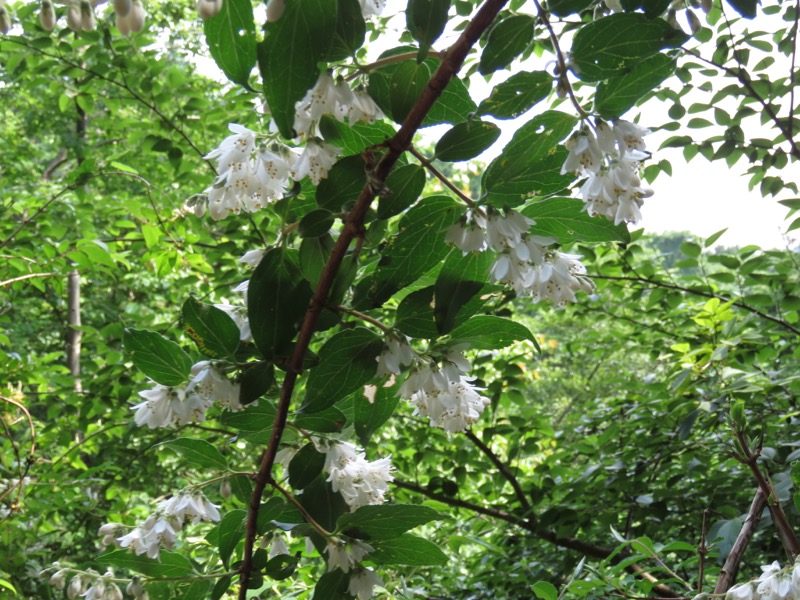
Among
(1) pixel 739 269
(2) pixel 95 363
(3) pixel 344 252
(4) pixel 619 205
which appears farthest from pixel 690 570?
(2) pixel 95 363

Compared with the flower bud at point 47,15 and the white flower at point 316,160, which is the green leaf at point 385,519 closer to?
the white flower at point 316,160

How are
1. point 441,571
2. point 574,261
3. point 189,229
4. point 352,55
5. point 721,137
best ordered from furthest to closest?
point 189,229 → point 441,571 → point 721,137 → point 574,261 → point 352,55

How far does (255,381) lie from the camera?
2.54 ft

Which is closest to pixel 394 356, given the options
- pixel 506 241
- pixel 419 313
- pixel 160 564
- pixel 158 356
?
pixel 419 313

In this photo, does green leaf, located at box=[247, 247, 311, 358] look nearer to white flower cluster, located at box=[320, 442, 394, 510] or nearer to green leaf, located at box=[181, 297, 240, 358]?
green leaf, located at box=[181, 297, 240, 358]

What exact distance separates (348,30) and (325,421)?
436 mm

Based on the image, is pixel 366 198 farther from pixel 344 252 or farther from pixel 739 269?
pixel 739 269

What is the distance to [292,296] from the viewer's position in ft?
2.43

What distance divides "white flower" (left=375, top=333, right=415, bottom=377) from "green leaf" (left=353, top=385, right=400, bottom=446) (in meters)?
0.08

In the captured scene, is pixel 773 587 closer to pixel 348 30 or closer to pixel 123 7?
pixel 348 30

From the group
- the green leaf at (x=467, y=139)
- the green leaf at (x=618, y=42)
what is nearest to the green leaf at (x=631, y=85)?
the green leaf at (x=618, y=42)

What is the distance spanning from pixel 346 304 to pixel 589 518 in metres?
1.34

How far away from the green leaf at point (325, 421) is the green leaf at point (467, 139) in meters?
0.33

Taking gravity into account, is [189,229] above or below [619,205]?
below
